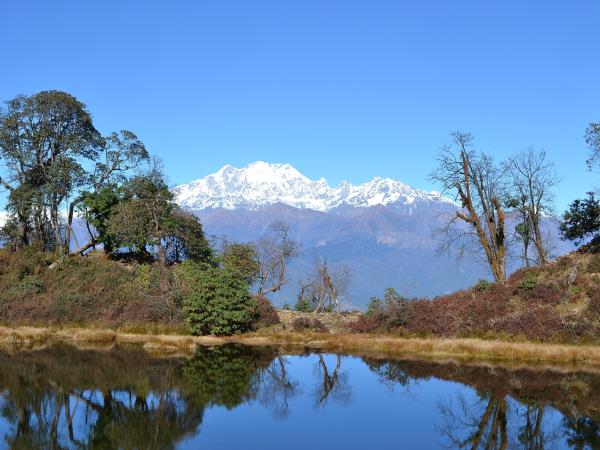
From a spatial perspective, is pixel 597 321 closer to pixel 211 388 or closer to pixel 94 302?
pixel 211 388

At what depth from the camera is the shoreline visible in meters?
41.5

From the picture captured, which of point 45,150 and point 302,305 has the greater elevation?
point 45,150

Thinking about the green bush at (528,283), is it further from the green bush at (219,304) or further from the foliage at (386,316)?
the green bush at (219,304)

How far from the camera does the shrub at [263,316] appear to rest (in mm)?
57281

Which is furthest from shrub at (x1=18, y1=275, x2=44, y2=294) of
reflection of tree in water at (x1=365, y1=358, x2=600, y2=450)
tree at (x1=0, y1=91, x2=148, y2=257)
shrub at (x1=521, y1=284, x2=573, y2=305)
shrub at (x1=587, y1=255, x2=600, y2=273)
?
shrub at (x1=587, y1=255, x2=600, y2=273)

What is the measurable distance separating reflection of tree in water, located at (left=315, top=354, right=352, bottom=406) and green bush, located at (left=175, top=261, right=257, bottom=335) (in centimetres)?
1384

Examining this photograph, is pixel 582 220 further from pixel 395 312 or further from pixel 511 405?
pixel 511 405

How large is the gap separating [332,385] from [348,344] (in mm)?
14542

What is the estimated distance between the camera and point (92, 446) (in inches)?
906

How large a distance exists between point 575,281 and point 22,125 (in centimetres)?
6217

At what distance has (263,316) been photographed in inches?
2291

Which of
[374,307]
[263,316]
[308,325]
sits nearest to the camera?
[308,325]

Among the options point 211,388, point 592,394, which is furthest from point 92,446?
point 592,394

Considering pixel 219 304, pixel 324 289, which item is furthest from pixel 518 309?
pixel 324 289
